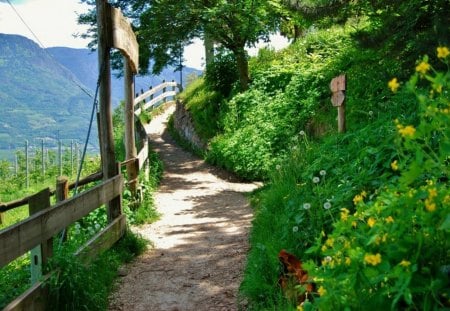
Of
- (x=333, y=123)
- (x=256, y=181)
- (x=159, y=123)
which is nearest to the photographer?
(x=333, y=123)

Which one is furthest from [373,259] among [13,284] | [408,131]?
[13,284]

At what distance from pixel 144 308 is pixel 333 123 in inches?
247

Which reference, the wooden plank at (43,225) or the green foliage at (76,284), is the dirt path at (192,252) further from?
the wooden plank at (43,225)

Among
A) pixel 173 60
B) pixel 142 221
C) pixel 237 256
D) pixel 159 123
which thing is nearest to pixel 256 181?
pixel 142 221

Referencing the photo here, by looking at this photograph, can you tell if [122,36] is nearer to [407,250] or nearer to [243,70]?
[407,250]

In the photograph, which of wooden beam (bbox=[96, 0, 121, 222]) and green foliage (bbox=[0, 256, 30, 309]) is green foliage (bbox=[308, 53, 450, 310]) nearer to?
green foliage (bbox=[0, 256, 30, 309])

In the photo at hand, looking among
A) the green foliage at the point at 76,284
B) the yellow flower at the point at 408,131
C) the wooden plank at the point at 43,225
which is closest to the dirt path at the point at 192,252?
the green foliage at the point at 76,284

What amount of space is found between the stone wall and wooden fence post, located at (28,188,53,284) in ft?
40.8

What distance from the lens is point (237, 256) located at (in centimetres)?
649

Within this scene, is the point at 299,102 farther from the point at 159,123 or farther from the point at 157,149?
the point at 159,123

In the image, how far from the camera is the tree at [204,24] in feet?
47.1

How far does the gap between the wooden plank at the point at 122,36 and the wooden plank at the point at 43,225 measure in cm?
226

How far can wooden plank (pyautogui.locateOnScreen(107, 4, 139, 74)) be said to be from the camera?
6686 mm

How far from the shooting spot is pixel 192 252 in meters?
6.96
